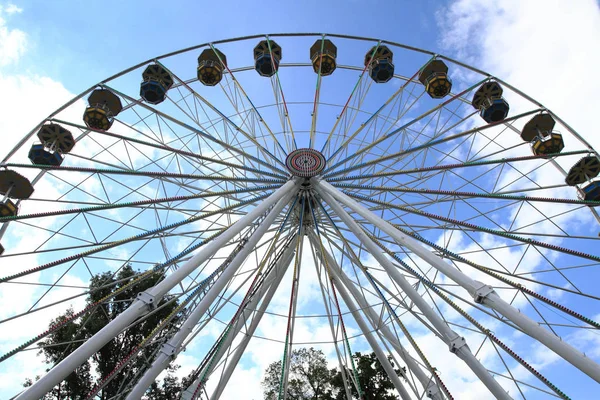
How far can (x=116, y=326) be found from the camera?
26.0ft

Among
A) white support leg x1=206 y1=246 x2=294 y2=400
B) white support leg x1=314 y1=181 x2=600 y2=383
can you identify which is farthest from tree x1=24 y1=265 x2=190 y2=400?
white support leg x1=314 y1=181 x2=600 y2=383

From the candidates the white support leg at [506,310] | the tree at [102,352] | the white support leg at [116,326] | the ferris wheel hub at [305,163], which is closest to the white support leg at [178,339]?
the white support leg at [116,326]

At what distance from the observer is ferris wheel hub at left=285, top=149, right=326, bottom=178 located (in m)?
13.7

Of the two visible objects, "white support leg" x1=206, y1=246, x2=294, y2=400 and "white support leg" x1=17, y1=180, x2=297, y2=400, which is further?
"white support leg" x1=206, y1=246, x2=294, y2=400

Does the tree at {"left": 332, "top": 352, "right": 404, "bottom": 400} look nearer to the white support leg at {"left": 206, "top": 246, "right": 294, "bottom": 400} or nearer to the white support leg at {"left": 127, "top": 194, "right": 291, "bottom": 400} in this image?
the white support leg at {"left": 206, "top": 246, "right": 294, "bottom": 400}

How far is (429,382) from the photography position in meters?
12.0

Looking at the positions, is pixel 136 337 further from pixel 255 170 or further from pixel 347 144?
pixel 347 144

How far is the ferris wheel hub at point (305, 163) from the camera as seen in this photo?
45.0 feet

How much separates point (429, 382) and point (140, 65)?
1458cm

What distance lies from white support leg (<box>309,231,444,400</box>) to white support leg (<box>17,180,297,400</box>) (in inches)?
169

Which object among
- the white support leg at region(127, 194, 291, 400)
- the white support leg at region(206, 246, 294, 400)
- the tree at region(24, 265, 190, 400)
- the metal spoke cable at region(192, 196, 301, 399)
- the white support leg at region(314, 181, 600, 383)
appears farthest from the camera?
the tree at region(24, 265, 190, 400)

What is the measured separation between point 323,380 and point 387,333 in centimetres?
1772

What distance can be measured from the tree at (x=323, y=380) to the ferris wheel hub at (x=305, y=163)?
55.7 ft

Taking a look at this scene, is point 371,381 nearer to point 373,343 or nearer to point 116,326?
point 373,343
